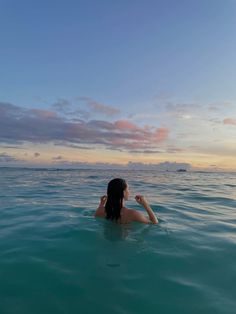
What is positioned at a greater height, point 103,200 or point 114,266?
point 103,200

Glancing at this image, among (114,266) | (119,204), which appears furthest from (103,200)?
(114,266)

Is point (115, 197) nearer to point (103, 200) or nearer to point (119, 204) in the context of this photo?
point (119, 204)

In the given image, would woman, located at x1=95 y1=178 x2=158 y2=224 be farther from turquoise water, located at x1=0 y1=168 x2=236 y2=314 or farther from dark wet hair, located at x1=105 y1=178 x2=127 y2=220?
turquoise water, located at x1=0 y1=168 x2=236 y2=314

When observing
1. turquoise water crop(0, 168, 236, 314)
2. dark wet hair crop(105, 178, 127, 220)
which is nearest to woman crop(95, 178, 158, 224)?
dark wet hair crop(105, 178, 127, 220)

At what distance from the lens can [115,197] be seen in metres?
7.23

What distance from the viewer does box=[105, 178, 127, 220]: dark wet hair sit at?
7117mm

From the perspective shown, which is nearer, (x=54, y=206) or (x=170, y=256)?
(x=170, y=256)

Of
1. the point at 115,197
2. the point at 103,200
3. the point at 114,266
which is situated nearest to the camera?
the point at 114,266

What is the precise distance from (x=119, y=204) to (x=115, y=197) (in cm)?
22

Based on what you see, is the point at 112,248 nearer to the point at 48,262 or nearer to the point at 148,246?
the point at 148,246

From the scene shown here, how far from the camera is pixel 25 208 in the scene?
35.7 feet

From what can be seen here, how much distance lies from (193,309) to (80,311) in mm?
1508

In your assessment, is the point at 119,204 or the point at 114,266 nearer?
the point at 114,266

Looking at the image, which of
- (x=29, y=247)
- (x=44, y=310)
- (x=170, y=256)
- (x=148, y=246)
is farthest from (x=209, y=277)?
(x=29, y=247)
